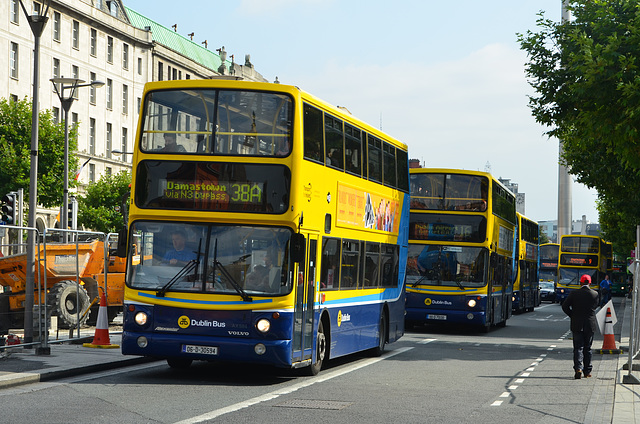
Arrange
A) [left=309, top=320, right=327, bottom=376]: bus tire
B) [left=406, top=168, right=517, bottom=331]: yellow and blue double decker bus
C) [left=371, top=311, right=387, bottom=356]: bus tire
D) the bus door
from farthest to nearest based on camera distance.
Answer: [left=406, top=168, right=517, bottom=331]: yellow and blue double decker bus → [left=371, top=311, right=387, bottom=356]: bus tire → [left=309, top=320, right=327, bottom=376]: bus tire → the bus door

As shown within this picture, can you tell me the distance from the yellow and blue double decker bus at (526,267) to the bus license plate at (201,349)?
25975 mm

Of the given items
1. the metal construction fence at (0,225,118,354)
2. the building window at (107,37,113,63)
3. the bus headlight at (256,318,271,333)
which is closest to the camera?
the bus headlight at (256,318,271,333)

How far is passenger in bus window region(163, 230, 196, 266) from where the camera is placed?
1349 centimetres

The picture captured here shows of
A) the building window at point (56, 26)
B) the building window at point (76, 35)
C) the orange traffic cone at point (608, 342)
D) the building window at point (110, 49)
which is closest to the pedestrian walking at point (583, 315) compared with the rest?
the orange traffic cone at point (608, 342)

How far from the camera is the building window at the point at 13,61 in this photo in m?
62.6

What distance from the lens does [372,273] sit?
17891mm

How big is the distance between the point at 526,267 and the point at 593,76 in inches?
917

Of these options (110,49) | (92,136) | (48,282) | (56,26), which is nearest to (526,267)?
(48,282)

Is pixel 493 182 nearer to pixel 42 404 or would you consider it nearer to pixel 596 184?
pixel 596 184

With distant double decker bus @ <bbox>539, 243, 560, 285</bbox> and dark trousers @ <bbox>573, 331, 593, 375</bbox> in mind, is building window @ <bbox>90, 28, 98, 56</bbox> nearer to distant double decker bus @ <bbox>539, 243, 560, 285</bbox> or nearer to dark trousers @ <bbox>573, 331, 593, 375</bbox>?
distant double decker bus @ <bbox>539, 243, 560, 285</bbox>

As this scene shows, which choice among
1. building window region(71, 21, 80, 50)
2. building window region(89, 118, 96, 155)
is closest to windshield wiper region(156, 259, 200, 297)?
A: building window region(71, 21, 80, 50)

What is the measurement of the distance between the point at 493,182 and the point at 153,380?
15333 millimetres

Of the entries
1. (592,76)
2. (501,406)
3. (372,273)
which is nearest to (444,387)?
(501,406)

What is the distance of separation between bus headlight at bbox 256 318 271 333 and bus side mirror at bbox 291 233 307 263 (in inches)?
35.1
